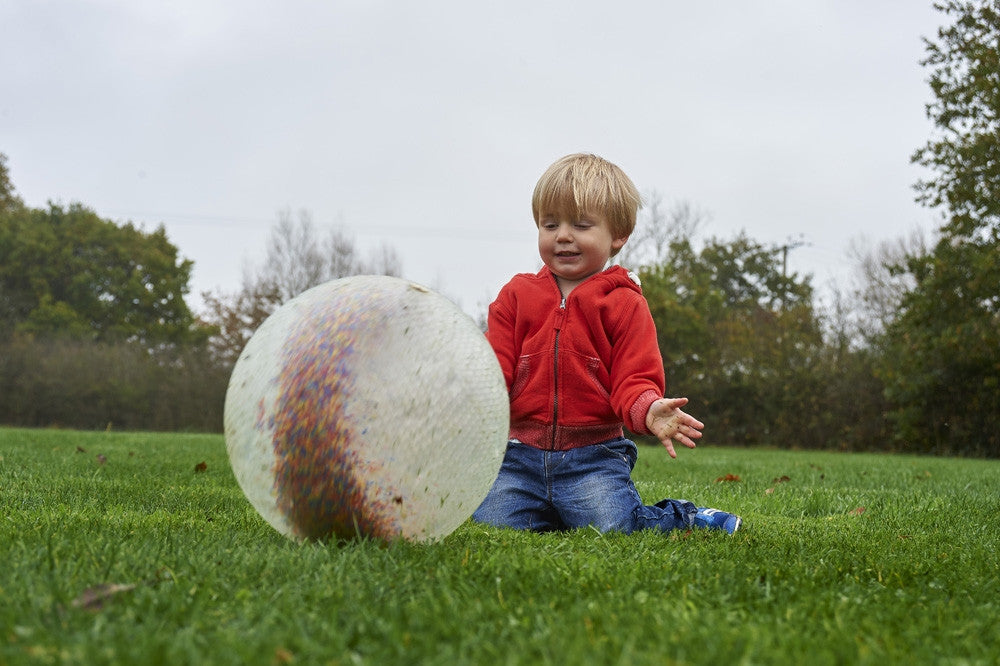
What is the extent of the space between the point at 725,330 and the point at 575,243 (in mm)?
21776

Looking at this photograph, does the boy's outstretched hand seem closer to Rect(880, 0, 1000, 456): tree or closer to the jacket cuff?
the jacket cuff

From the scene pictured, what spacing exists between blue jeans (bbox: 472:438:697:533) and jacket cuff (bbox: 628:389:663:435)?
0.37 metres

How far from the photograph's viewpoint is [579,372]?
3996 millimetres

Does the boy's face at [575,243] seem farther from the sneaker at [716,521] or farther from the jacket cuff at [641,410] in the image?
the sneaker at [716,521]

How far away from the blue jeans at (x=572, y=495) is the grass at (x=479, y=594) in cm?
28

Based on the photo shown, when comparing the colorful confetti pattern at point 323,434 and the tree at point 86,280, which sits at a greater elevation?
the tree at point 86,280

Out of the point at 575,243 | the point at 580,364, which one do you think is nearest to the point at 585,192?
the point at 575,243

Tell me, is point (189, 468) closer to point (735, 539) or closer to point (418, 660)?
point (735, 539)

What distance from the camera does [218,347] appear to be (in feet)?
91.8

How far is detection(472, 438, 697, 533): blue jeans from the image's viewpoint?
3791mm

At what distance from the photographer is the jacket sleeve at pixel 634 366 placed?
3652 millimetres

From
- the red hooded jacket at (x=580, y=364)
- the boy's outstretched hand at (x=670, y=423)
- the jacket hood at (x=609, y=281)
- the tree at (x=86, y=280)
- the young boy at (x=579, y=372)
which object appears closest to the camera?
the boy's outstretched hand at (x=670, y=423)

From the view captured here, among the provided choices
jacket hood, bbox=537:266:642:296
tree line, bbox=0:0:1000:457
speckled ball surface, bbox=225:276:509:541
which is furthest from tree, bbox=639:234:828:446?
speckled ball surface, bbox=225:276:509:541

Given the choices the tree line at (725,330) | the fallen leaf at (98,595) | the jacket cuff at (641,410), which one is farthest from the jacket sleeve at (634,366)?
the tree line at (725,330)
